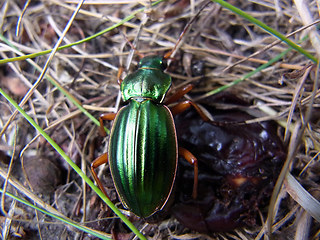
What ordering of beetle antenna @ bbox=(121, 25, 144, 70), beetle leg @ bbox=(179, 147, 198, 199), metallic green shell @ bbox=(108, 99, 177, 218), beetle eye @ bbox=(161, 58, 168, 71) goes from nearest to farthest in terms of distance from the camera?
metallic green shell @ bbox=(108, 99, 177, 218), beetle leg @ bbox=(179, 147, 198, 199), beetle eye @ bbox=(161, 58, 168, 71), beetle antenna @ bbox=(121, 25, 144, 70)


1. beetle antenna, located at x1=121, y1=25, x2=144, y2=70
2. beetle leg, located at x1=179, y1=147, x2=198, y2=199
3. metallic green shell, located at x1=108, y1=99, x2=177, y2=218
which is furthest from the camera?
beetle antenna, located at x1=121, y1=25, x2=144, y2=70

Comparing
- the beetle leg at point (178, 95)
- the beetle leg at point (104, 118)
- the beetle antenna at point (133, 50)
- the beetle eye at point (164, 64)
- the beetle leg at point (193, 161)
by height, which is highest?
the beetle antenna at point (133, 50)

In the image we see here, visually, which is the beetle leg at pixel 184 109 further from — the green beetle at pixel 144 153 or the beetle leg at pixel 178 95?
the beetle leg at pixel 178 95

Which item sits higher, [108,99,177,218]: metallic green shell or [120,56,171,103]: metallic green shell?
[120,56,171,103]: metallic green shell

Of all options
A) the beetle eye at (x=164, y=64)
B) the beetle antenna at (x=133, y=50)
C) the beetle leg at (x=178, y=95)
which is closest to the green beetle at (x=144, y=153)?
the beetle leg at (x=178, y=95)

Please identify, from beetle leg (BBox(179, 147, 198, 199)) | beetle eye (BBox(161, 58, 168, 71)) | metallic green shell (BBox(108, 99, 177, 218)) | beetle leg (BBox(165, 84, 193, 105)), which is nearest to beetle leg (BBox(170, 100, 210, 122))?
beetle leg (BBox(165, 84, 193, 105))

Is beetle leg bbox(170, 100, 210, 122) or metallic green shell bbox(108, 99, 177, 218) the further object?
beetle leg bbox(170, 100, 210, 122)

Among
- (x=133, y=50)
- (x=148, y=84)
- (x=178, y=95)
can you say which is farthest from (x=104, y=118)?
(x=133, y=50)

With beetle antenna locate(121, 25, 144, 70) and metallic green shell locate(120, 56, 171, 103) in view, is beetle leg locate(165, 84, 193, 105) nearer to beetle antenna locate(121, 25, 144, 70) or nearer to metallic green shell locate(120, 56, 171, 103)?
metallic green shell locate(120, 56, 171, 103)
